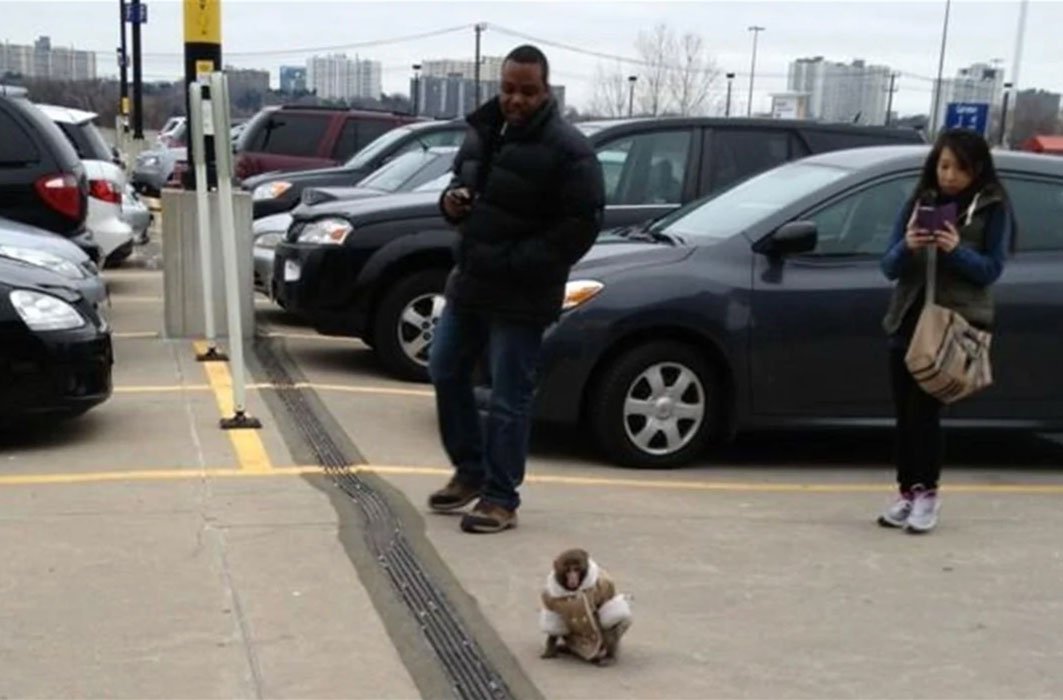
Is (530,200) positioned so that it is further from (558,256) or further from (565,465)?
(565,465)

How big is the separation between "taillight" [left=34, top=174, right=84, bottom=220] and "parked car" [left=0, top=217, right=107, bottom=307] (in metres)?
1.15

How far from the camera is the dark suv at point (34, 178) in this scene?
9.41 metres

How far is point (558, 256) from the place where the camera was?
188 inches

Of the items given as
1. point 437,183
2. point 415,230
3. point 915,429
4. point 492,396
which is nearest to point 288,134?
point 437,183

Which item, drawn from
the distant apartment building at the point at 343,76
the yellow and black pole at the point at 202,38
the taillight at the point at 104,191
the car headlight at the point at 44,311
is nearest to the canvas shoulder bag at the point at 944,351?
the car headlight at the point at 44,311

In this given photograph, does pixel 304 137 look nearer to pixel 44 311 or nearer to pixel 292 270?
pixel 292 270

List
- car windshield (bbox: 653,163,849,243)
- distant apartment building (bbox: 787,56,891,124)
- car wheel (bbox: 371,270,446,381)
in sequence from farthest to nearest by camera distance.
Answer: distant apartment building (bbox: 787,56,891,124) < car wheel (bbox: 371,270,446,381) < car windshield (bbox: 653,163,849,243)

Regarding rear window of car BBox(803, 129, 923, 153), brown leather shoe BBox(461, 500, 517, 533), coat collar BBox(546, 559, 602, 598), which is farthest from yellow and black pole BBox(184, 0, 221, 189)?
coat collar BBox(546, 559, 602, 598)

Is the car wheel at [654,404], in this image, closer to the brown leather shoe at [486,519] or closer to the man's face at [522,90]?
the brown leather shoe at [486,519]

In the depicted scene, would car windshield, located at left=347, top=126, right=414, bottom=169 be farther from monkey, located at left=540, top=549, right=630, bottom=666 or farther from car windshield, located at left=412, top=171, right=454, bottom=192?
monkey, located at left=540, top=549, right=630, bottom=666

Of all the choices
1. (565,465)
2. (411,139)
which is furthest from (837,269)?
(411,139)

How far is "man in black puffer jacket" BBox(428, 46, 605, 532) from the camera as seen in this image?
15.6 ft

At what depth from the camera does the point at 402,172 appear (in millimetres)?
10547

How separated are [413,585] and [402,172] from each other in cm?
648
